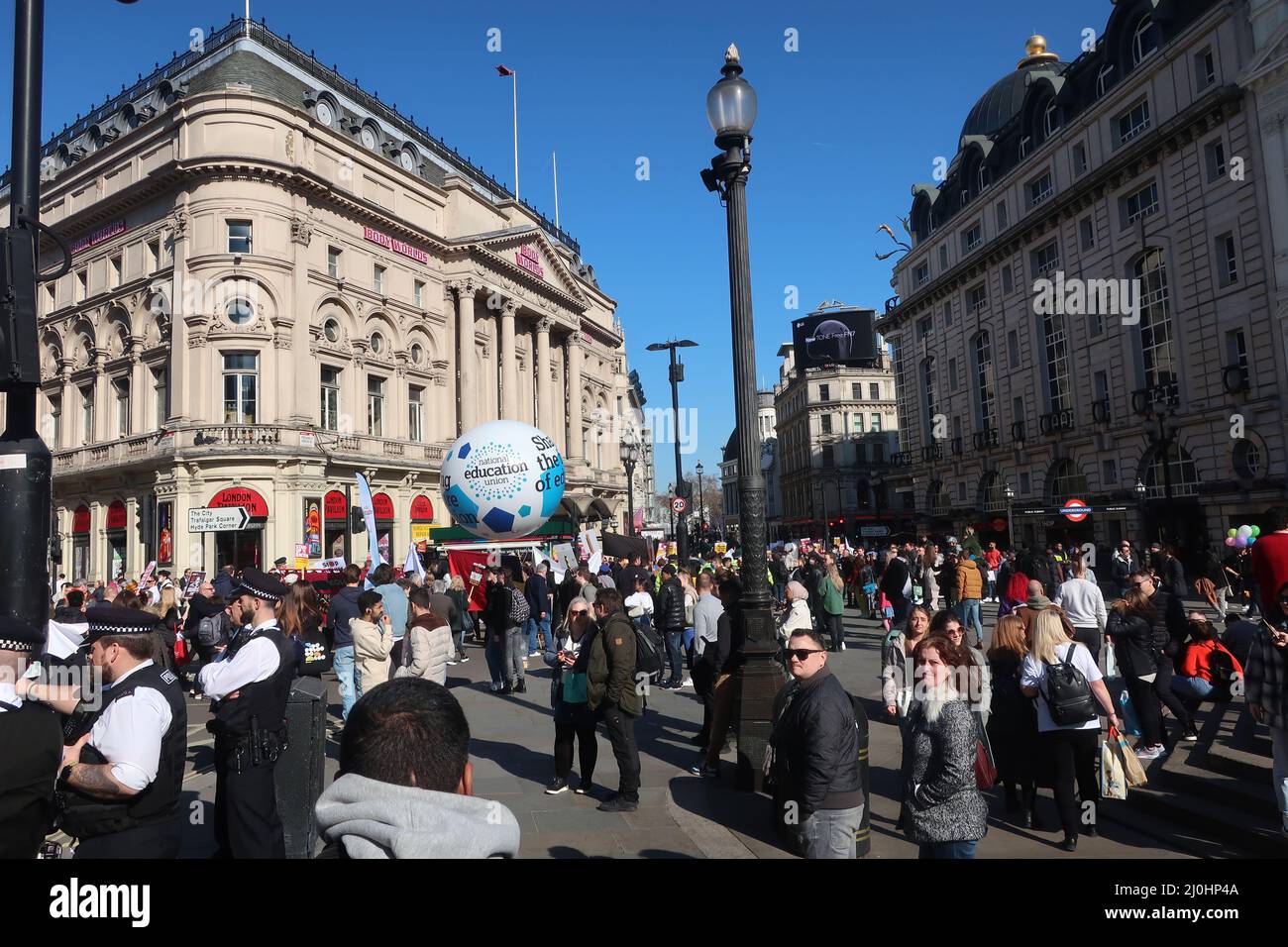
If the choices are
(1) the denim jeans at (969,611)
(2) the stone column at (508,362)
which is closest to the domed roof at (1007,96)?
(2) the stone column at (508,362)

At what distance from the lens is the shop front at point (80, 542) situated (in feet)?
125

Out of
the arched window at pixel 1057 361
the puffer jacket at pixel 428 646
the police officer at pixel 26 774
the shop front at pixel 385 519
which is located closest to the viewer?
the police officer at pixel 26 774

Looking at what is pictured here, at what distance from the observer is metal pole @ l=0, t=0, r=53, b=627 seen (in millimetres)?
4277

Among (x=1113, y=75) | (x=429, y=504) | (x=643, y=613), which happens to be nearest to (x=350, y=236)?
(x=429, y=504)

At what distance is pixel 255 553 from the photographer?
3294 centimetres

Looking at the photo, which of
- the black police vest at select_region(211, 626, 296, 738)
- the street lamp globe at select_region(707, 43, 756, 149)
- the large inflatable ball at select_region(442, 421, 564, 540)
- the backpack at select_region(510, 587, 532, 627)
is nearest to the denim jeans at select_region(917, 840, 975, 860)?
the black police vest at select_region(211, 626, 296, 738)

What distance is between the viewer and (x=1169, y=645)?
7.86 m

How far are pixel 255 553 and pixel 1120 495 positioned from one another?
121ft

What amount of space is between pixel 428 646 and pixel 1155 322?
35.0 m

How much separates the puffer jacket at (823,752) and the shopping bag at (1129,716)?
5.06 m

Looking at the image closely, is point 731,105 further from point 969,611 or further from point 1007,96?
point 1007,96

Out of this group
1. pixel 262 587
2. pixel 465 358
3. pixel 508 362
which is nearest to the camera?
pixel 262 587

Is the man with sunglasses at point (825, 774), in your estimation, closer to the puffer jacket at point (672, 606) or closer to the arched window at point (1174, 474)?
the puffer jacket at point (672, 606)

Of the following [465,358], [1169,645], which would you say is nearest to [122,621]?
[1169,645]
